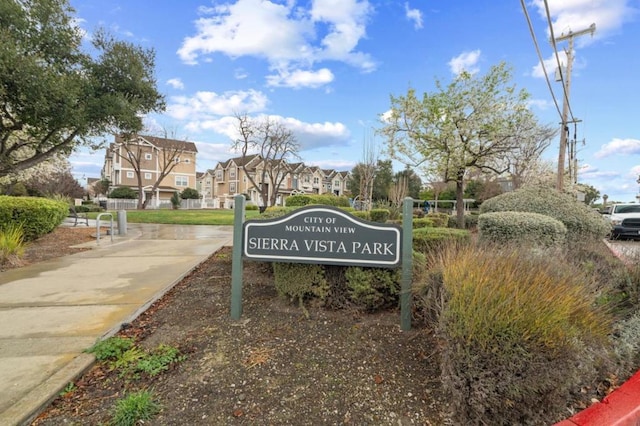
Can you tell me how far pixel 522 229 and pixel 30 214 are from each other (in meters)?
12.0

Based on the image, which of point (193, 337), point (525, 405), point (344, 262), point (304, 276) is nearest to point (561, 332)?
point (525, 405)

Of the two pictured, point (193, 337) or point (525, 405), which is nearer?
point (525, 405)

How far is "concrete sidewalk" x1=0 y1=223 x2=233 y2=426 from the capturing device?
7.62ft

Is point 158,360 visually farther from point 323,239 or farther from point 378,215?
point 378,215

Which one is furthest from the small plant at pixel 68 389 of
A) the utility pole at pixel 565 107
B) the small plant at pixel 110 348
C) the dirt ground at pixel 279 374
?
the utility pole at pixel 565 107

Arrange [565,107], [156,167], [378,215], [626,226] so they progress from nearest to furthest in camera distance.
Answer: [378,215] < [626,226] < [565,107] < [156,167]

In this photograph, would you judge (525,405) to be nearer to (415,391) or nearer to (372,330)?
(415,391)

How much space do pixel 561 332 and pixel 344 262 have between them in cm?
176

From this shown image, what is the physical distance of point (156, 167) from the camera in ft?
142

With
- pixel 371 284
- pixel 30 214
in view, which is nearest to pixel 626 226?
pixel 371 284

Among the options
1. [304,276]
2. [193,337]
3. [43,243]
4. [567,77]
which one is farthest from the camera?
[567,77]

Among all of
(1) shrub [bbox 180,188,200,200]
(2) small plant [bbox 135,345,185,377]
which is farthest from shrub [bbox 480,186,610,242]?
(1) shrub [bbox 180,188,200,200]

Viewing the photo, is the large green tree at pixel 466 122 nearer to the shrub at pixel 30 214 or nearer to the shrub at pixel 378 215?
the shrub at pixel 378 215

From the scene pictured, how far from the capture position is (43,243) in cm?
885
